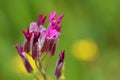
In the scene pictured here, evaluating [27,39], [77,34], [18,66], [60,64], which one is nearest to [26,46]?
[27,39]

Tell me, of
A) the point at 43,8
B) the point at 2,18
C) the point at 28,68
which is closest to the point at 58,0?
the point at 43,8

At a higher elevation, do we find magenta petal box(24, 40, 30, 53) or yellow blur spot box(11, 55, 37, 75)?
yellow blur spot box(11, 55, 37, 75)

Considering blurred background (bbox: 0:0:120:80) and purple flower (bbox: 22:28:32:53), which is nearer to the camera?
purple flower (bbox: 22:28:32:53)

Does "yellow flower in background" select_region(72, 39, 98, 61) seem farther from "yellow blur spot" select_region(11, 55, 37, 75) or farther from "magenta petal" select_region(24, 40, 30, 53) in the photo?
→ "magenta petal" select_region(24, 40, 30, 53)

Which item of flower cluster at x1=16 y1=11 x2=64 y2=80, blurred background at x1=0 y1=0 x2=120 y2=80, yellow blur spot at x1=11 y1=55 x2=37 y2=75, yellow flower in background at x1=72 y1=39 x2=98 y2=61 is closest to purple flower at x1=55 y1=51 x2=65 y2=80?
flower cluster at x1=16 y1=11 x2=64 y2=80

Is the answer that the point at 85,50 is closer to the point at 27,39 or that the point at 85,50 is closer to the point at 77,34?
the point at 77,34

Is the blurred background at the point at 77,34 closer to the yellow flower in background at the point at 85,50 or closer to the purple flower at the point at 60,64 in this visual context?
the yellow flower in background at the point at 85,50

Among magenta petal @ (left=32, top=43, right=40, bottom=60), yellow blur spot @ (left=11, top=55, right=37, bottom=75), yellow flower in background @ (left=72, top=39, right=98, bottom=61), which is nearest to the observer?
magenta petal @ (left=32, top=43, right=40, bottom=60)

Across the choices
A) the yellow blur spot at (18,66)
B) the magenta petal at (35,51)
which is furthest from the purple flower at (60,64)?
the yellow blur spot at (18,66)
